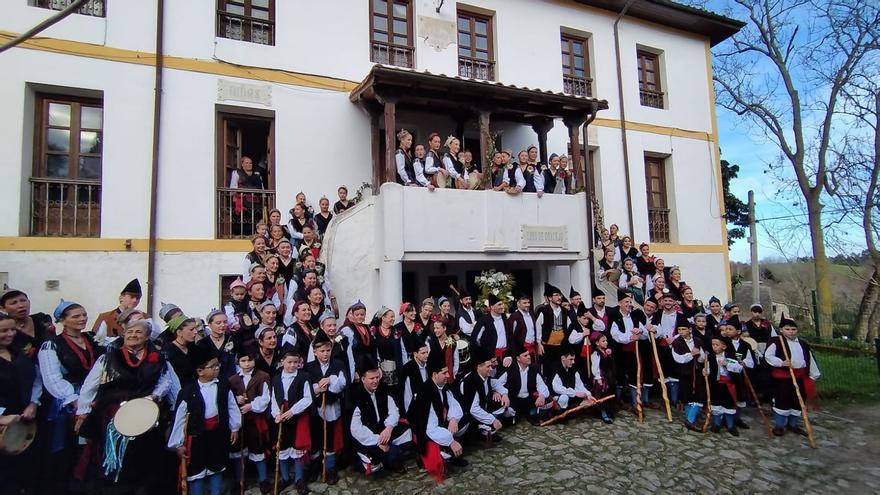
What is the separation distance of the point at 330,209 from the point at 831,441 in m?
8.69

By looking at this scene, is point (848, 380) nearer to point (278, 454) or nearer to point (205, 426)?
point (278, 454)

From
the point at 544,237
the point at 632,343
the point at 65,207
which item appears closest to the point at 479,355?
the point at 632,343

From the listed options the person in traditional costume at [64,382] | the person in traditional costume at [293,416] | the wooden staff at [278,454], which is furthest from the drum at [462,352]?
the person in traditional costume at [64,382]

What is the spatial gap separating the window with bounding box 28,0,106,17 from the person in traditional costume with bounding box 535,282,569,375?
9.24 meters

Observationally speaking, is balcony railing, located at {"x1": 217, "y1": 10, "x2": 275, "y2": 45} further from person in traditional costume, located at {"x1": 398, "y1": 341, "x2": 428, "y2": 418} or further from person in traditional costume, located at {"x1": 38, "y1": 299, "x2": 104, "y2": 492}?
person in traditional costume, located at {"x1": 398, "y1": 341, "x2": 428, "y2": 418}

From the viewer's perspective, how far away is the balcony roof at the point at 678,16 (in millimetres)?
13289

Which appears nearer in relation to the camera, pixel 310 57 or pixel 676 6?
pixel 310 57

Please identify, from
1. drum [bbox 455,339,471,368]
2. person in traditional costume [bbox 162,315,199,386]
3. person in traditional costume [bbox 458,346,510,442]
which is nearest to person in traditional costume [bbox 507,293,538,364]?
person in traditional costume [bbox 458,346,510,442]

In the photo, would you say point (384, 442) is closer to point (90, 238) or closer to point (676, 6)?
point (90, 238)

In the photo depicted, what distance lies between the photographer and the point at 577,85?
42.7 ft

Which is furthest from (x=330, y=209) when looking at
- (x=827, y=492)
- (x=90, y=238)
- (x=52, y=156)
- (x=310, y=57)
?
(x=827, y=492)

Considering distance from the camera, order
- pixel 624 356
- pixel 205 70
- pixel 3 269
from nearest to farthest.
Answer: pixel 624 356 → pixel 3 269 → pixel 205 70

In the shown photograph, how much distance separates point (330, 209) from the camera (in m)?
9.95

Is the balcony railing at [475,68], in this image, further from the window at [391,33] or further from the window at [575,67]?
the window at [575,67]
